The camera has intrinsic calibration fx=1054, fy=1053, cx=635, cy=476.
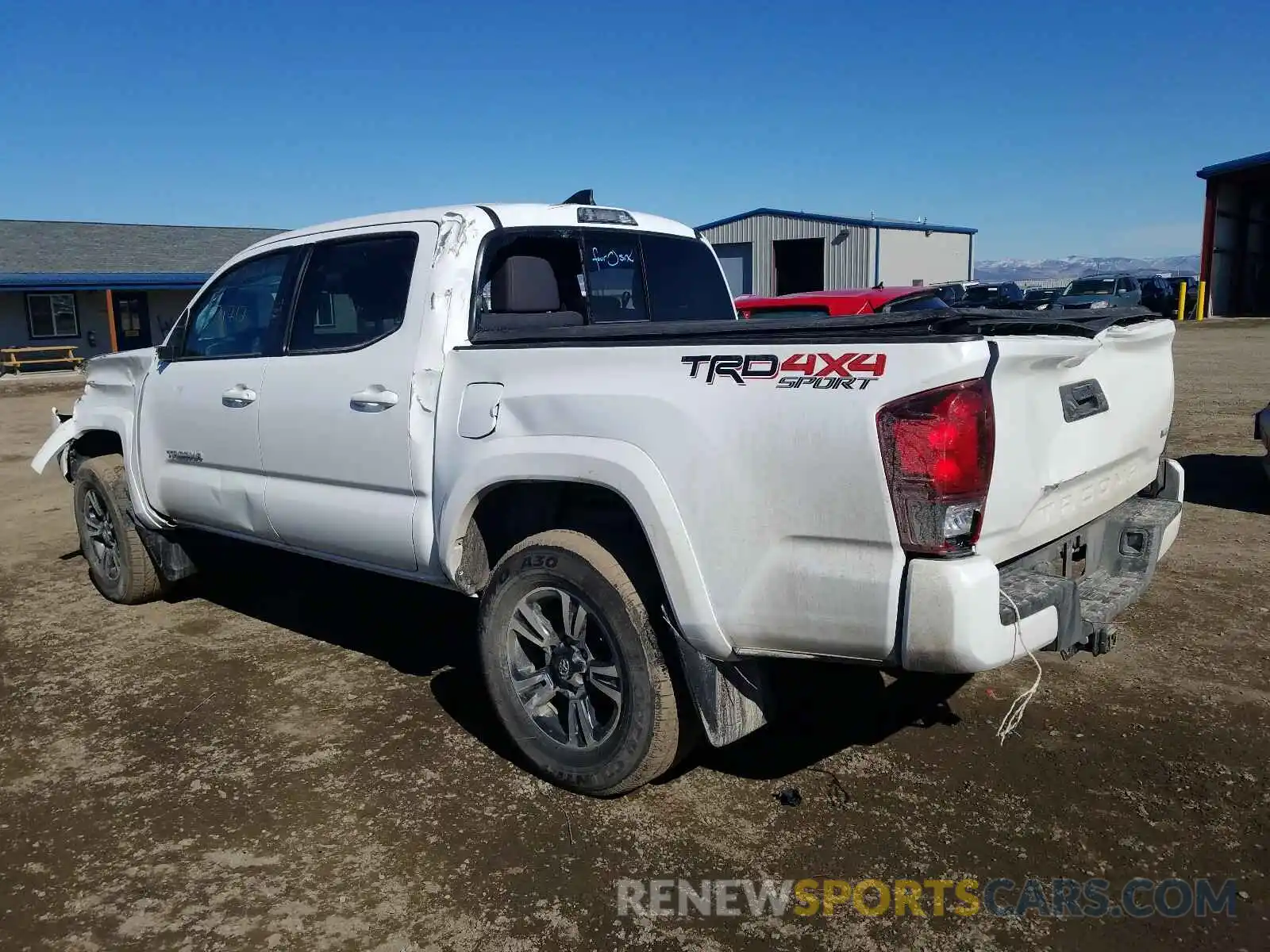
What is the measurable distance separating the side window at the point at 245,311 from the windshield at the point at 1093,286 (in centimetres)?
3150

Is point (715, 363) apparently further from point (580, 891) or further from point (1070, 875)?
point (1070, 875)

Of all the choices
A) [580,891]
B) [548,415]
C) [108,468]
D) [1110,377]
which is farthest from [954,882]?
[108,468]

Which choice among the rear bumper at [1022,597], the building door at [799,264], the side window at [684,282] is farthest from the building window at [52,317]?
the rear bumper at [1022,597]

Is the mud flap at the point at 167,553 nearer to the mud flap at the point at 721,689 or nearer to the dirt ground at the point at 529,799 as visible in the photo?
the dirt ground at the point at 529,799

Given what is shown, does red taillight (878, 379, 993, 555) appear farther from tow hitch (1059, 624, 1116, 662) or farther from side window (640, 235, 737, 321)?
side window (640, 235, 737, 321)

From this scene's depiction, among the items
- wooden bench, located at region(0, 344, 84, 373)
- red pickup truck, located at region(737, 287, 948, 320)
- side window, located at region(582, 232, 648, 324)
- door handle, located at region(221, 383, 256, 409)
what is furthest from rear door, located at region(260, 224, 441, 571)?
wooden bench, located at region(0, 344, 84, 373)

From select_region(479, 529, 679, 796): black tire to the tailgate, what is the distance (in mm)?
1161

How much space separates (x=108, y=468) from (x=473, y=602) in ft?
7.20

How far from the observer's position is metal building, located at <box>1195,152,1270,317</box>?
34056 millimetres

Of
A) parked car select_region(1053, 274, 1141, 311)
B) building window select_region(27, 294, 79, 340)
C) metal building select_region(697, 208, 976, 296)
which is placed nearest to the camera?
building window select_region(27, 294, 79, 340)

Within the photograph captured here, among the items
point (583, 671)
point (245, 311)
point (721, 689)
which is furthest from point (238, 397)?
point (721, 689)

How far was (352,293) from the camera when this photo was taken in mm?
4500

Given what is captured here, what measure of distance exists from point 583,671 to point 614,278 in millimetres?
1998

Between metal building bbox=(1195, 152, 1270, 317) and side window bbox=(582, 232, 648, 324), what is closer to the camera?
side window bbox=(582, 232, 648, 324)
